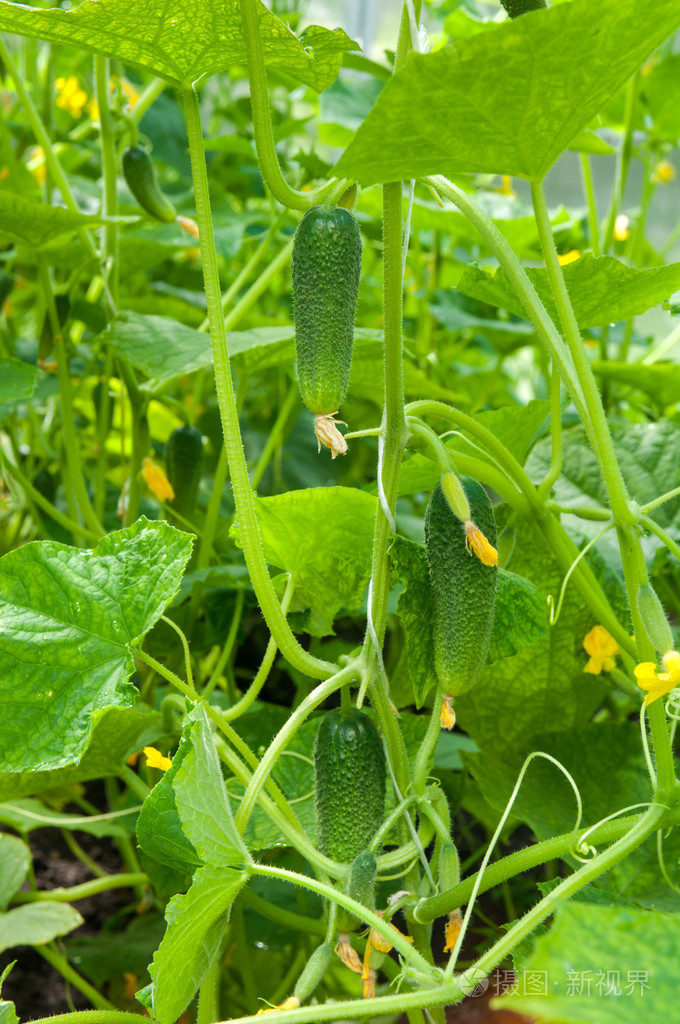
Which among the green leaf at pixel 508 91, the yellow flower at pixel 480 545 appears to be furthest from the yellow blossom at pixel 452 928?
the green leaf at pixel 508 91

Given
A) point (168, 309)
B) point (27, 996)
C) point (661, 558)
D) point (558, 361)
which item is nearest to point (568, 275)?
point (558, 361)

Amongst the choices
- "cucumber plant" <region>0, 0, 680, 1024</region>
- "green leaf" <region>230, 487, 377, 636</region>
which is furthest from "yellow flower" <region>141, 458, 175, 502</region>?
"green leaf" <region>230, 487, 377, 636</region>

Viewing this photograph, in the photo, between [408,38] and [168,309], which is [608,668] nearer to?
[408,38]

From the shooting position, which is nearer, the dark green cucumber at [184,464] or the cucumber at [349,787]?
the cucumber at [349,787]

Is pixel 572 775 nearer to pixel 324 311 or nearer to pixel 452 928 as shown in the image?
pixel 452 928

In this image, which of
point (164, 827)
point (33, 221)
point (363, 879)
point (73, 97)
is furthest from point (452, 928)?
point (73, 97)

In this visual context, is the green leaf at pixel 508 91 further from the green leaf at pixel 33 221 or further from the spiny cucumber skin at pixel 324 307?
the green leaf at pixel 33 221
